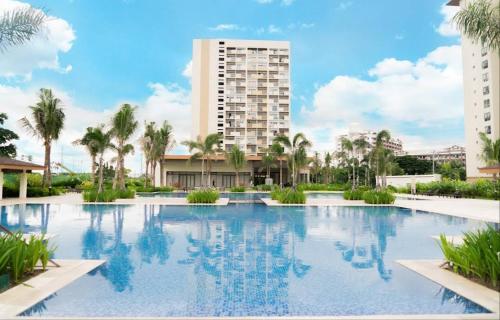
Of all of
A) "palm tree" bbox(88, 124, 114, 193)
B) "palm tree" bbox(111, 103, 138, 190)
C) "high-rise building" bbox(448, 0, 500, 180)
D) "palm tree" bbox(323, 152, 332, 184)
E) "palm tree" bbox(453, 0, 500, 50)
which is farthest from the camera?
"palm tree" bbox(323, 152, 332, 184)

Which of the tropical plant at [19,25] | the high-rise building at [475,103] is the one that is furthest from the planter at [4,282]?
the high-rise building at [475,103]

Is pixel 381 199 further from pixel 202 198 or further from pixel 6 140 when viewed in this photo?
pixel 6 140

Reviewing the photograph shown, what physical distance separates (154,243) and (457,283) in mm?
6319

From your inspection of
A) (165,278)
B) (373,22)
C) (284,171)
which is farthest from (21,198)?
(284,171)

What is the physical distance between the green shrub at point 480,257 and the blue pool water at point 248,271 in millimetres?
669

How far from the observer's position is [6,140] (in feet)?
96.7

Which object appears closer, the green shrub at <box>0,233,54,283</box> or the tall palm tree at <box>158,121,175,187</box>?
the green shrub at <box>0,233,54,283</box>

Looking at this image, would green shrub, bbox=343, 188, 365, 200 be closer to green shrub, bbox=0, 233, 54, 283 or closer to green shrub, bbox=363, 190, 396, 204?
green shrub, bbox=363, 190, 396, 204

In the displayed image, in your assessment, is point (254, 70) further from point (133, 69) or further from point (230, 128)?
point (133, 69)

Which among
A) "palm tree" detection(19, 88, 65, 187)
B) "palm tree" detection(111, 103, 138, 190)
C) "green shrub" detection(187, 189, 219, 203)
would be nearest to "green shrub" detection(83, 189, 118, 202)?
"palm tree" detection(111, 103, 138, 190)

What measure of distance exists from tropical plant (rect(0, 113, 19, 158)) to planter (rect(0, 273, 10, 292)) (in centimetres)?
3153

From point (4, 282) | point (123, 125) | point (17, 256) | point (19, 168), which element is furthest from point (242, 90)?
point (4, 282)

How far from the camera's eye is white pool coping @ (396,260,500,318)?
12.6ft

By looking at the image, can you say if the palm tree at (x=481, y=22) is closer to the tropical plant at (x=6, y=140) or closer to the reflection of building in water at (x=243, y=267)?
the reflection of building in water at (x=243, y=267)
